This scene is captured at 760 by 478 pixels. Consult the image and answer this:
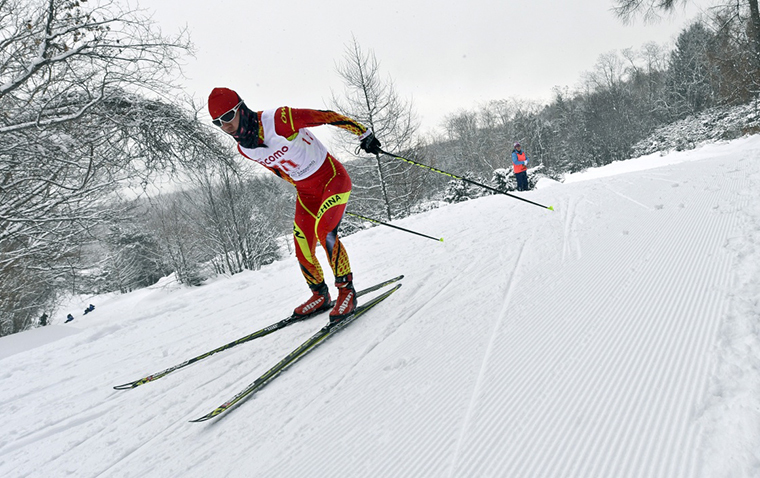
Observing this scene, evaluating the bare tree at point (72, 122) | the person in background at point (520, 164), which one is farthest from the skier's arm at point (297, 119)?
the person in background at point (520, 164)

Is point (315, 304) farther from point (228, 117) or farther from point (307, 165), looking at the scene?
point (228, 117)

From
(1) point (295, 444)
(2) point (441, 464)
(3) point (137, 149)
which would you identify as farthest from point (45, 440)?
(3) point (137, 149)

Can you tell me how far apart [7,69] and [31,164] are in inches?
55.9

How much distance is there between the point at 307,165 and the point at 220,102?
84 cm

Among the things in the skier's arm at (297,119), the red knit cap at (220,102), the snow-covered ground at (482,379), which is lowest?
the snow-covered ground at (482,379)

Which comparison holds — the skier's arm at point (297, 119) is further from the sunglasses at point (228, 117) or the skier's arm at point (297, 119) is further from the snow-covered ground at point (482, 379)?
the snow-covered ground at point (482, 379)

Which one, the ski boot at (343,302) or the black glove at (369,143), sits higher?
the black glove at (369,143)

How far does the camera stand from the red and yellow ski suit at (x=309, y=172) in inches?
118

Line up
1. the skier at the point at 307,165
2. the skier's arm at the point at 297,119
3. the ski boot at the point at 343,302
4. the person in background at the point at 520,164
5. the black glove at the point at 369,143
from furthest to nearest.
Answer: the person in background at the point at 520,164 → the black glove at the point at 369,143 → the ski boot at the point at 343,302 → the skier's arm at the point at 297,119 → the skier at the point at 307,165

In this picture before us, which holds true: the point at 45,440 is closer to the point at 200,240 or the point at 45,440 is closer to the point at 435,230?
the point at 435,230

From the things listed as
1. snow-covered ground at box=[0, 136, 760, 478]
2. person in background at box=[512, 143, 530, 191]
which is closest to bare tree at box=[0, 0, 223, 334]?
snow-covered ground at box=[0, 136, 760, 478]

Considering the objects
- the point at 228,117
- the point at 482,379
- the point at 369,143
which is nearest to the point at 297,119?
the point at 228,117

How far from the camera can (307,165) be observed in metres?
3.20

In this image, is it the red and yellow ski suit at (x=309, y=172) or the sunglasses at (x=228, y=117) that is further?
the red and yellow ski suit at (x=309, y=172)
